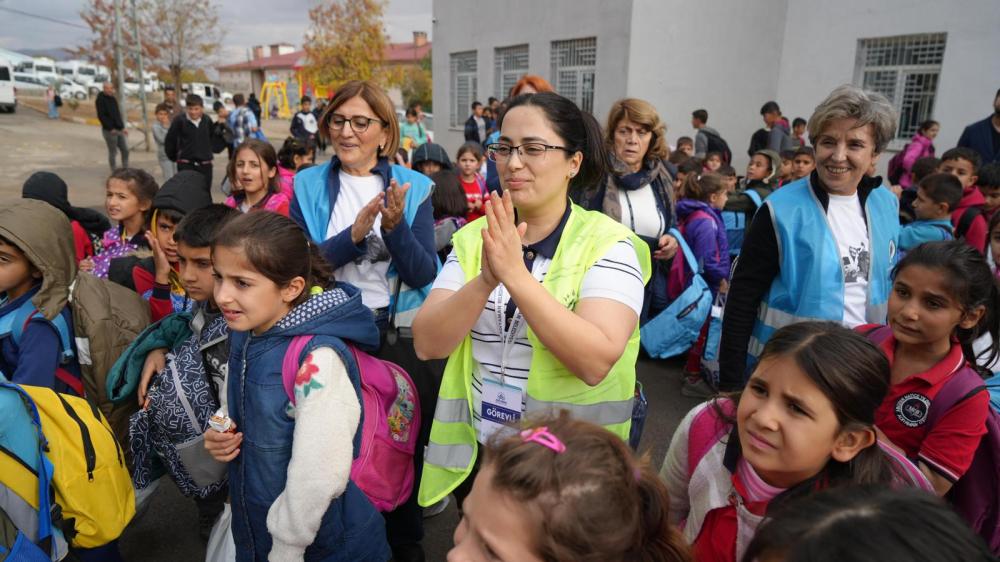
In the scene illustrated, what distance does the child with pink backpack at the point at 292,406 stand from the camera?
170 cm

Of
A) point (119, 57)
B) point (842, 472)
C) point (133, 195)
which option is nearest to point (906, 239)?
point (842, 472)

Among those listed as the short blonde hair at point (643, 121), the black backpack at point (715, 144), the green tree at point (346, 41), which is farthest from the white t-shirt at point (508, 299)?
the green tree at point (346, 41)

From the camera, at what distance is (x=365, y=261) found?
8.55 ft

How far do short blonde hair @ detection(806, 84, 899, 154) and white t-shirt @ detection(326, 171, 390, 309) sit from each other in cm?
174

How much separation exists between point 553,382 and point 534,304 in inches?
11.2

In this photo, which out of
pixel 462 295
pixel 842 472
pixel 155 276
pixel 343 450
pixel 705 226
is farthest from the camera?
pixel 705 226

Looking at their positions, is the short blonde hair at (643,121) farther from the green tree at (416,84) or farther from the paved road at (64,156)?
the green tree at (416,84)

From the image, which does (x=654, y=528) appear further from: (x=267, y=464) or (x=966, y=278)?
(x=966, y=278)

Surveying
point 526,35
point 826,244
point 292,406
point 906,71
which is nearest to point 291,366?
point 292,406

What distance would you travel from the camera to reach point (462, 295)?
155 centimetres

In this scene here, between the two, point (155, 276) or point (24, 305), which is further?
point (155, 276)

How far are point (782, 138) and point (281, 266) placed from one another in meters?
9.71

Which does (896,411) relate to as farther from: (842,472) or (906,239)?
(906,239)

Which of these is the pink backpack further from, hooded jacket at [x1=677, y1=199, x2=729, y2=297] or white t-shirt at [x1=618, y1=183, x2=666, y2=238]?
hooded jacket at [x1=677, y1=199, x2=729, y2=297]
